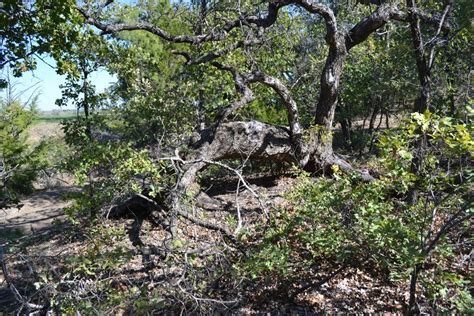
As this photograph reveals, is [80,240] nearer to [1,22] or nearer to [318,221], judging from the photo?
[1,22]

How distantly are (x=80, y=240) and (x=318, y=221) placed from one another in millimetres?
4067

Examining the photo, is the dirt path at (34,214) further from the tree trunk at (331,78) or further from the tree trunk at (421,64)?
the tree trunk at (421,64)

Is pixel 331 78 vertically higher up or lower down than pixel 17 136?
higher up

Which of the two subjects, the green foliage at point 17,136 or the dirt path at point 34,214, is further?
the green foliage at point 17,136

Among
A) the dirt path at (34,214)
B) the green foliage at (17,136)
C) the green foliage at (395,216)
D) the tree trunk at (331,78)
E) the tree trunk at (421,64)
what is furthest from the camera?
the green foliage at (17,136)

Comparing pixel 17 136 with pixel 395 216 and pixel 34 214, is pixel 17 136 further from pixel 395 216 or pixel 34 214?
pixel 395 216

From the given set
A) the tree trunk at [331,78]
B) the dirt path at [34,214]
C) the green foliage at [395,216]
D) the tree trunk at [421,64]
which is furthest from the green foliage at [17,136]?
the tree trunk at [421,64]

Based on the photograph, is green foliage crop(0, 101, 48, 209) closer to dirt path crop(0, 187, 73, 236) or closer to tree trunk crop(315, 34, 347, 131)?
dirt path crop(0, 187, 73, 236)

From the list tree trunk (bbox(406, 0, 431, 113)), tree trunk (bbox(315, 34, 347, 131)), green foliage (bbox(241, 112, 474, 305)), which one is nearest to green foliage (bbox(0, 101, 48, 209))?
tree trunk (bbox(315, 34, 347, 131))

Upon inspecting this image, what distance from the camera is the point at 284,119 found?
10.1 m

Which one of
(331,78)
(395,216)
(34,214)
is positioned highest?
(331,78)

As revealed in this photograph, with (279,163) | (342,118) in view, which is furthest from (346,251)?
(342,118)

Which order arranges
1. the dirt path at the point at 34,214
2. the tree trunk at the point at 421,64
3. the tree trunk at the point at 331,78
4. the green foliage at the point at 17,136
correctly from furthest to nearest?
1. the green foliage at the point at 17,136
2. the dirt path at the point at 34,214
3. the tree trunk at the point at 331,78
4. the tree trunk at the point at 421,64

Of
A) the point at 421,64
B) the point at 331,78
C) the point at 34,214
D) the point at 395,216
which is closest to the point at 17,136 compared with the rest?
the point at 34,214
